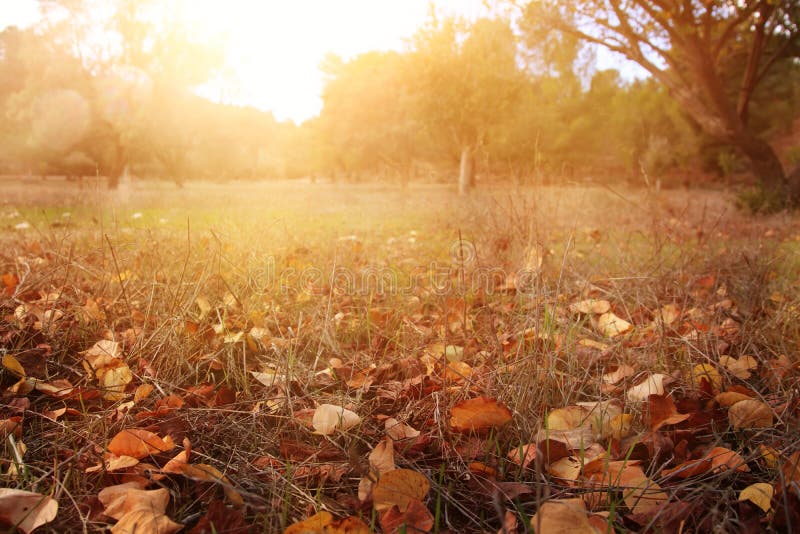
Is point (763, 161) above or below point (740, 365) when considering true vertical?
above

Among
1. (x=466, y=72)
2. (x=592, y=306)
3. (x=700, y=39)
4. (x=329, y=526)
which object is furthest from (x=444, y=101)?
(x=329, y=526)

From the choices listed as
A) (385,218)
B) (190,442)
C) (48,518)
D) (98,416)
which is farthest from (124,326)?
(385,218)

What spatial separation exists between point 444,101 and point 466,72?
1.04m

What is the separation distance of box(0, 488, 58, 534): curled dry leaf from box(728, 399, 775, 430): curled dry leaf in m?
1.42

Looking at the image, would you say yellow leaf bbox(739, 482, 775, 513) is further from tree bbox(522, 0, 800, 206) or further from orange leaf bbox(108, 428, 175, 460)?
tree bbox(522, 0, 800, 206)

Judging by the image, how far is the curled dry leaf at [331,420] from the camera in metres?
1.10

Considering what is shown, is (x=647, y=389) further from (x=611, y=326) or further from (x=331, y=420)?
(x=331, y=420)

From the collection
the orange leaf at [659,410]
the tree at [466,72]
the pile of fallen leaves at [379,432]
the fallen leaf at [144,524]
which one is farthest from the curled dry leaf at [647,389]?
the tree at [466,72]

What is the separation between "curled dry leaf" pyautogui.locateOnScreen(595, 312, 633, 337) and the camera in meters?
1.77

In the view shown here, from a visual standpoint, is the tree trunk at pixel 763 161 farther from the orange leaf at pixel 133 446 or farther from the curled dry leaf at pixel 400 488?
the orange leaf at pixel 133 446

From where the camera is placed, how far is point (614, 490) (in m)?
0.88

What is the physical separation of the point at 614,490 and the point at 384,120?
23.1 m

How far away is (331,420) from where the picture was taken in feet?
3.65

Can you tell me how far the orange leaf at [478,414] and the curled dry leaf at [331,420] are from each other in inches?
9.4
